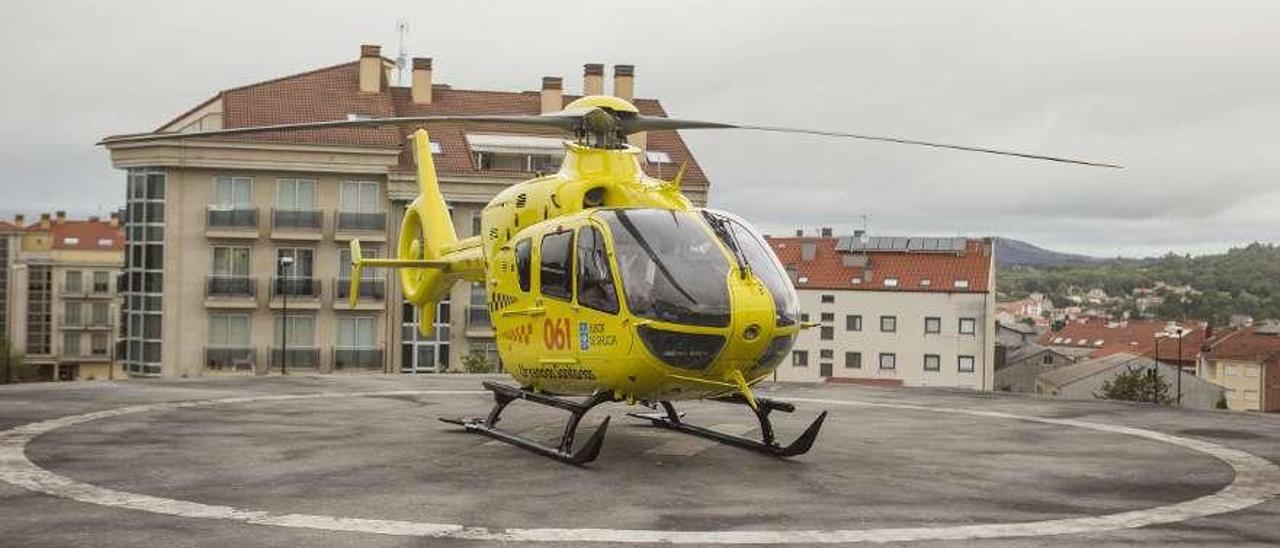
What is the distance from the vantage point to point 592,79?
6197 centimetres

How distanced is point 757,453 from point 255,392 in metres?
14.4

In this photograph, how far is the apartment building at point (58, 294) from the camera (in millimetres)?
114500

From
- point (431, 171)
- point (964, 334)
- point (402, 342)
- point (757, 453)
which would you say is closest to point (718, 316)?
point (757, 453)

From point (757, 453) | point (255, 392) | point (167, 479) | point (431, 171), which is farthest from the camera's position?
point (255, 392)

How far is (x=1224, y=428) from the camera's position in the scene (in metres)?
23.1

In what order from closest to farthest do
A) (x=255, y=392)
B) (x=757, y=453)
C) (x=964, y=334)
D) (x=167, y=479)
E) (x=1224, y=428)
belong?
(x=167, y=479)
(x=757, y=453)
(x=1224, y=428)
(x=255, y=392)
(x=964, y=334)

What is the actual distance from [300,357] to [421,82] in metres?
15.7

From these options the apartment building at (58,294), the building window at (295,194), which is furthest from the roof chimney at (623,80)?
the apartment building at (58,294)

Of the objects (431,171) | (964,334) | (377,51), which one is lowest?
(964,334)

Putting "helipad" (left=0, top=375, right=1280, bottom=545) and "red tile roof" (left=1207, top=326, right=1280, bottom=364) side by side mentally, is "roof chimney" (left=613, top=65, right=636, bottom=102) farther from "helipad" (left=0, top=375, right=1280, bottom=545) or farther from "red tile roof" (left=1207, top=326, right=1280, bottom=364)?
"red tile roof" (left=1207, top=326, right=1280, bottom=364)

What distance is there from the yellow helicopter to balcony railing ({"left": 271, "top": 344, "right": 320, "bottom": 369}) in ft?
120

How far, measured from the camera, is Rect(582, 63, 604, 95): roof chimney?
203 ft

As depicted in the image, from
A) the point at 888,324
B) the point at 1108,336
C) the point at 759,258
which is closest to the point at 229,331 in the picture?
the point at 759,258

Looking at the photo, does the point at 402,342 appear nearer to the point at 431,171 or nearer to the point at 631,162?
the point at 431,171
